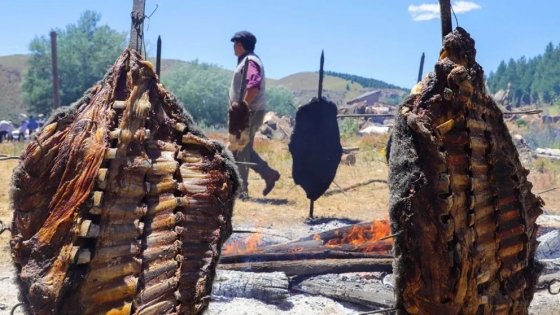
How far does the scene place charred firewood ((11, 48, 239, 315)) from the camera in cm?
186

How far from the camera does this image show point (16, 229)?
6.86 ft

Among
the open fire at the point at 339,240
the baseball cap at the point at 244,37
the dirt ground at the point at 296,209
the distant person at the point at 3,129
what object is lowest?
the dirt ground at the point at 296,209

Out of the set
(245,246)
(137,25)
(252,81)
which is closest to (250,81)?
(252,81)

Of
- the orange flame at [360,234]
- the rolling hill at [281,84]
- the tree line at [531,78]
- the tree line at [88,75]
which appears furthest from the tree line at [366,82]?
the orange flame at [360,234]

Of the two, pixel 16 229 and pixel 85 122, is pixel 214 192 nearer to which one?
A: pixel 85 122

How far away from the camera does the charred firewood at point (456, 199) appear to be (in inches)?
87.0

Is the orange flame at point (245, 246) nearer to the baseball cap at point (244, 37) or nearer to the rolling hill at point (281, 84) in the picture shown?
the baseball cap at point (244, 37)

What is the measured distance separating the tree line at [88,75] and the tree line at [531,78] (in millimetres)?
34246

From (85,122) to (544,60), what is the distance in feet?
283

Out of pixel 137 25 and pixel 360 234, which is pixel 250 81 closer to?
pixel 360 234

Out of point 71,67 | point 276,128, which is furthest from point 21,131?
point 71,67

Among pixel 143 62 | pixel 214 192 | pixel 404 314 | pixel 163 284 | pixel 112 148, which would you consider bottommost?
pixel 404 314

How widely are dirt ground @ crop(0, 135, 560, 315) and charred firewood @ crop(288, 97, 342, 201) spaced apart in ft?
2.03

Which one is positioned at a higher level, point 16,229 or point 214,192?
point 214,192
